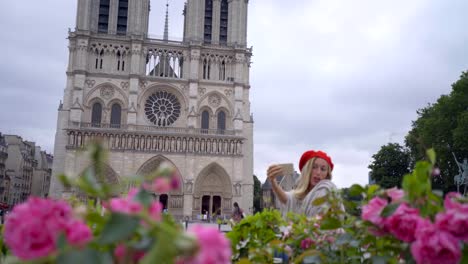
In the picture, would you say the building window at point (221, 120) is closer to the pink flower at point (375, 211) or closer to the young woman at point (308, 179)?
the young woman at point (308, 179)

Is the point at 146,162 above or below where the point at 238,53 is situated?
below

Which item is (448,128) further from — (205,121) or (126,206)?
(126,206)

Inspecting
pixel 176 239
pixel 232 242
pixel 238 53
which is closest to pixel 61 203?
pixel 176 239

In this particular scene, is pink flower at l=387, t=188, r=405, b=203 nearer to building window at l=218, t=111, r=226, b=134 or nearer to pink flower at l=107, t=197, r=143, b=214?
pink flower at l=107, t=197, r=143, b=214

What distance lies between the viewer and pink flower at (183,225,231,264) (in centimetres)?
85

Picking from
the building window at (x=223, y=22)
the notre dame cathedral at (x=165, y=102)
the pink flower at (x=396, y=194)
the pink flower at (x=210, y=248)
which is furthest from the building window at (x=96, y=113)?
the pink flower at (x=210, y=248)

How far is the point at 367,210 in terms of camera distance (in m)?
1.59

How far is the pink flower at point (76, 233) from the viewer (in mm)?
1007

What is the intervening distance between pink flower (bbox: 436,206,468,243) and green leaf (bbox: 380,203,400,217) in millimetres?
206

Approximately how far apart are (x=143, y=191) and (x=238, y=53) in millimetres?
34236

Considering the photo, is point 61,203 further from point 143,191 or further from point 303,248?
point 303,248

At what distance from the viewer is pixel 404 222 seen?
4.58 ft

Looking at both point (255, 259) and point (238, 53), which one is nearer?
point (255, 259)

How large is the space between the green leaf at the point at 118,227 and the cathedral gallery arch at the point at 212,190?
105 feet
